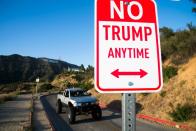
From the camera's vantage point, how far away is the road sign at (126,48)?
8.07 feet

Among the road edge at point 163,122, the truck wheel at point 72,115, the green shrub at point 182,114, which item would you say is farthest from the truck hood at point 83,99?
the green shrub at point 182,114

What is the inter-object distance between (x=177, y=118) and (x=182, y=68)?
11313 mm

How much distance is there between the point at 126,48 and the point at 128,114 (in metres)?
0.54

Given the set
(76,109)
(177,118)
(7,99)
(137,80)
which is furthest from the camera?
(7,99)

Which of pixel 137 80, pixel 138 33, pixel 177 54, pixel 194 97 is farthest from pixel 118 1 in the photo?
pixel 177 54

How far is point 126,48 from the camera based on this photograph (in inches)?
98.7

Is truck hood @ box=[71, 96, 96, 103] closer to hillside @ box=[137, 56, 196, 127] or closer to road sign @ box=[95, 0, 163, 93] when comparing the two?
hillside @ box=[137, 56, 196, 127]

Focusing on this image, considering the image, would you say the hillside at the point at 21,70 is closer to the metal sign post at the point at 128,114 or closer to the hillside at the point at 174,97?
the hillside at the point at 174,97

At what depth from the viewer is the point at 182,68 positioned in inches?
1085

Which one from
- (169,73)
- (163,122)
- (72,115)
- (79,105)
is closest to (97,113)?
(79,105)

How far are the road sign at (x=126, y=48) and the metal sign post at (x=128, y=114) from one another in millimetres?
64

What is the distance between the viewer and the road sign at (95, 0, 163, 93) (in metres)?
2.46

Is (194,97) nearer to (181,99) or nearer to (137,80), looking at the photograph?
(181,99)

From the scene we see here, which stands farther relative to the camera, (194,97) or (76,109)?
(194,97)
